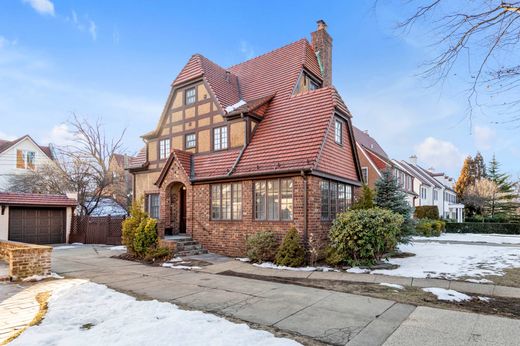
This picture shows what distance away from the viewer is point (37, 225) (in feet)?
63.5

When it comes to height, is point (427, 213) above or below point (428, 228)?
above

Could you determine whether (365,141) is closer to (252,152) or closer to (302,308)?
(252,152)

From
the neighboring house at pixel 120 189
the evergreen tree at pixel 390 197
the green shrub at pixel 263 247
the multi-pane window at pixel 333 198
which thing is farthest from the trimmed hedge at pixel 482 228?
the neighboring house at pixel 120 189

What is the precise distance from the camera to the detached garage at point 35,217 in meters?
18.1

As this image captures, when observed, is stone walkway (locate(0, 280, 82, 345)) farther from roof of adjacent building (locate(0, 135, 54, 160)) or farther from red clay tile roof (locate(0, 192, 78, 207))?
roof of adjacent building (locate(0, 135, 54, 160))

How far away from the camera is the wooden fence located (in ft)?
63.0

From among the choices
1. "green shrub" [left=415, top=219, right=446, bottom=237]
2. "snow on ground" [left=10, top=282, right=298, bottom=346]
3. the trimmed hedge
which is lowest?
the trimmed hedge

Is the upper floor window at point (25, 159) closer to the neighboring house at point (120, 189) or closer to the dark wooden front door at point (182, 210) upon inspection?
the neighboring house at point (120, 189)

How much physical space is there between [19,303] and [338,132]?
466 inches

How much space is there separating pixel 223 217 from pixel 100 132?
1907cm

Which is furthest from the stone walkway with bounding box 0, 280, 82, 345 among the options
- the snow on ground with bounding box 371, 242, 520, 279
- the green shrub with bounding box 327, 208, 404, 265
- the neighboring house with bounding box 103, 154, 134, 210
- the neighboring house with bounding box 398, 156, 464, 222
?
the neighboring house with bounding box 398, 156, 464, 222

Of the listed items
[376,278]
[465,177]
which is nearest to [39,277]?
[376,278]

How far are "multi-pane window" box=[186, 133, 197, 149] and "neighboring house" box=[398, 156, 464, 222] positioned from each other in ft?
93.3

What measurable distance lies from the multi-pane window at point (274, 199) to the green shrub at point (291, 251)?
91cm
